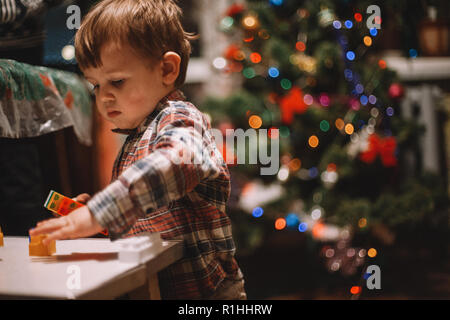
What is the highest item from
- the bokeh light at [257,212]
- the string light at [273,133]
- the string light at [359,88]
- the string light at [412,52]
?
the string light at [412,52]

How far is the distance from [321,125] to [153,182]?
1.60 metres

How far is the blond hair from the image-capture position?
0.72 meters

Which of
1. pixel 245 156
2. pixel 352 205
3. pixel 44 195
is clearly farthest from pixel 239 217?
pixel 44 195

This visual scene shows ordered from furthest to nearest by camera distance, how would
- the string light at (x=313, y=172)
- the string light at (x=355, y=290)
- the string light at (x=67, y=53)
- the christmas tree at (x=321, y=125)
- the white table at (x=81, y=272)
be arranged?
the string light at (x=313, y=172), the christmas tree at (x=321, y=125), the string light at (x=355, y=290), the string light at (x=67, y=53), the white table at (x=81, y=272)

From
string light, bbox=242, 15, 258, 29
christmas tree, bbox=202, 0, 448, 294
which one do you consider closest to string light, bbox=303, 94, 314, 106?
christmas tree, bbox=202, 0, 448, 294

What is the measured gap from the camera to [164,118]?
0.73 meters

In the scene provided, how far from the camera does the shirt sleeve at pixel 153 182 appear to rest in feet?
2.02

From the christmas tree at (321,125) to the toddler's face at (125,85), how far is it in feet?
4.08

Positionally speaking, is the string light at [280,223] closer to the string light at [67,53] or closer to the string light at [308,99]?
the string light at [308,99]

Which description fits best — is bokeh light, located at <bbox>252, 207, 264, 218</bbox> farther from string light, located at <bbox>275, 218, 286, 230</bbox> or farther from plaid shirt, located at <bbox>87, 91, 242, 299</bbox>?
plaid shirt, located at <bbox>87, 91, 242, 299</bbox>

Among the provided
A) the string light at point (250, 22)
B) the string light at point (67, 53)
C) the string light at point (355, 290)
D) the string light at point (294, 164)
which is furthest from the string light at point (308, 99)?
the string light at point (67, 53)

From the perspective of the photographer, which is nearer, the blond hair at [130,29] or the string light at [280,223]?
the blond hair at [130,29]

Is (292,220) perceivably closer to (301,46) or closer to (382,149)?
(382,149)
